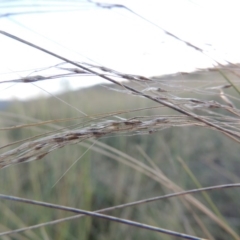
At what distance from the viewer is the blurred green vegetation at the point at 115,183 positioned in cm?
162

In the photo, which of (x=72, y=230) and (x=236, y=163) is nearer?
(x=72, y=230)

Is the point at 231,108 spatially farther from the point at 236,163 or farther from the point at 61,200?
the point at 236,163

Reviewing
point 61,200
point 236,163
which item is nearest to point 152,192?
point 236,163

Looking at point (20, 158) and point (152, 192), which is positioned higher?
point (20, 158)

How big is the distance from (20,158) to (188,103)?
6.6 inches

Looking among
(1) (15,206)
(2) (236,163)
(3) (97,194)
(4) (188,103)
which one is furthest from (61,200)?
(4) (188,103)

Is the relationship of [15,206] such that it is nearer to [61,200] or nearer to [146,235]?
[61,200]

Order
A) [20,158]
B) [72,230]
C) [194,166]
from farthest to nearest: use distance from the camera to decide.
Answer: [194,166]
[72,230]
[20,158]

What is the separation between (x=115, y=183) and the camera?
7.79ft

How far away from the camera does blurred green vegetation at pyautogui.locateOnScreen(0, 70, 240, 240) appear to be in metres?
1.62

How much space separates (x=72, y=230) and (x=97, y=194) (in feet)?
2.20

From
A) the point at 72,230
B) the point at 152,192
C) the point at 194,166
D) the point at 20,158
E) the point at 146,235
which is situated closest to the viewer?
the point at 20,158

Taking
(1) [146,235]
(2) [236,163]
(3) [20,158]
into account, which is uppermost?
(3) [20,158]

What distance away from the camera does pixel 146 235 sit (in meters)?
1.79
